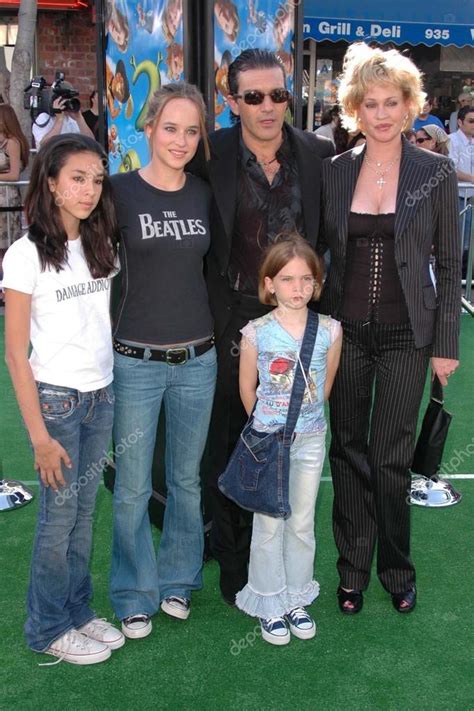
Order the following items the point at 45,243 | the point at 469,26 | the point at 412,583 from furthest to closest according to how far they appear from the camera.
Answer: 1. the point at 469,26
2. the point at 412,583
3. the point at 45,243

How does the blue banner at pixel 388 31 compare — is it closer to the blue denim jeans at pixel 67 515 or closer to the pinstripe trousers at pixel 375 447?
the pinstripe trousers at pixel 375 447

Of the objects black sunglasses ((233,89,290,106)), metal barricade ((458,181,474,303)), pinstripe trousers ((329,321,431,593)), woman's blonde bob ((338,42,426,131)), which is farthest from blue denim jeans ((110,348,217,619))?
metal barricade ((458,181,474,303))

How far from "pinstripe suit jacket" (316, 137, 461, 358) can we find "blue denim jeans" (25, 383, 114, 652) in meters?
1.12

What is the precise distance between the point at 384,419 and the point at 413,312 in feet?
1.59

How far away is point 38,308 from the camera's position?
2.87m

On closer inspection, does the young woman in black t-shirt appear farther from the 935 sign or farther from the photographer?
→ the 935 sign

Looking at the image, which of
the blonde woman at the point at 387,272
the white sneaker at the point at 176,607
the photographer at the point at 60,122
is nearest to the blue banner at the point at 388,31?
the photographer at the point at 60,122

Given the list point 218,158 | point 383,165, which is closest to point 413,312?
point 383,165

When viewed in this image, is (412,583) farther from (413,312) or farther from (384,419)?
(413,312)

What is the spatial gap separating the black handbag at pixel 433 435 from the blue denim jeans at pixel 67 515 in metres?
1.41

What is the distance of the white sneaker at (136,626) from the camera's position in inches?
135

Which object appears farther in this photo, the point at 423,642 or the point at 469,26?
the point at 469,26

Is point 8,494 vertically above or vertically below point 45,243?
below

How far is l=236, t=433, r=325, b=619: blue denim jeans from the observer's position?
3350mm
